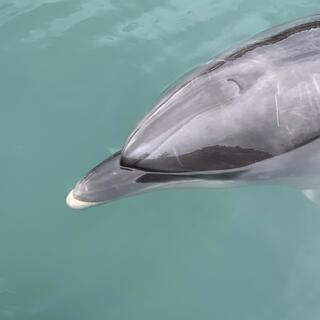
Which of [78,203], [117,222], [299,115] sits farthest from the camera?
[117,222]

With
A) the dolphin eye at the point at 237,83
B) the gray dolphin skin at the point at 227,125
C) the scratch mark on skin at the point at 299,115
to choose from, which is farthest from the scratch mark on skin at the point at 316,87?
the dolphin eye at the point at 237,83

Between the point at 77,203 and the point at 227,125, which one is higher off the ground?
→ the point at 227,125

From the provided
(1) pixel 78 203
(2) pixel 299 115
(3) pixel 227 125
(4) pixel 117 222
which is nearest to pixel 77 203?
(1) pixel 78 203

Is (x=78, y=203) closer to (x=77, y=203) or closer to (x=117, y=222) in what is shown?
(x=77, y=203)

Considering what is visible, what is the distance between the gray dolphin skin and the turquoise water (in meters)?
2.38

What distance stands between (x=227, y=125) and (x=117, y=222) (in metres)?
3.18

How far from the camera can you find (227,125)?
4.02 metres

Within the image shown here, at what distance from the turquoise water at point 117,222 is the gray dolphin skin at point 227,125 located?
2384mm

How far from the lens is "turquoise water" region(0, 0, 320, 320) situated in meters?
6.48

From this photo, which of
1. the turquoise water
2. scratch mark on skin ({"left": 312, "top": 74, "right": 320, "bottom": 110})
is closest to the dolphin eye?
scratch mark on skin ({"left": 312, "top": 74, "right": 320, "bottom": 110})

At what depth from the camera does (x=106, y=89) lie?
26.2 feet

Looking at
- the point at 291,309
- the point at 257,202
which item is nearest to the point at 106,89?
the point at 257,202

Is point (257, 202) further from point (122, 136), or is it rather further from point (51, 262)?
point (51, 262)

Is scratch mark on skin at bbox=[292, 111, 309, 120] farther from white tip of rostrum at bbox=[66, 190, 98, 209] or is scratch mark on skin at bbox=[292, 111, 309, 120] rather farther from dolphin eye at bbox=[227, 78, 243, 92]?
white tip of rostrum at bbox=[66, 190, 98, 209]
